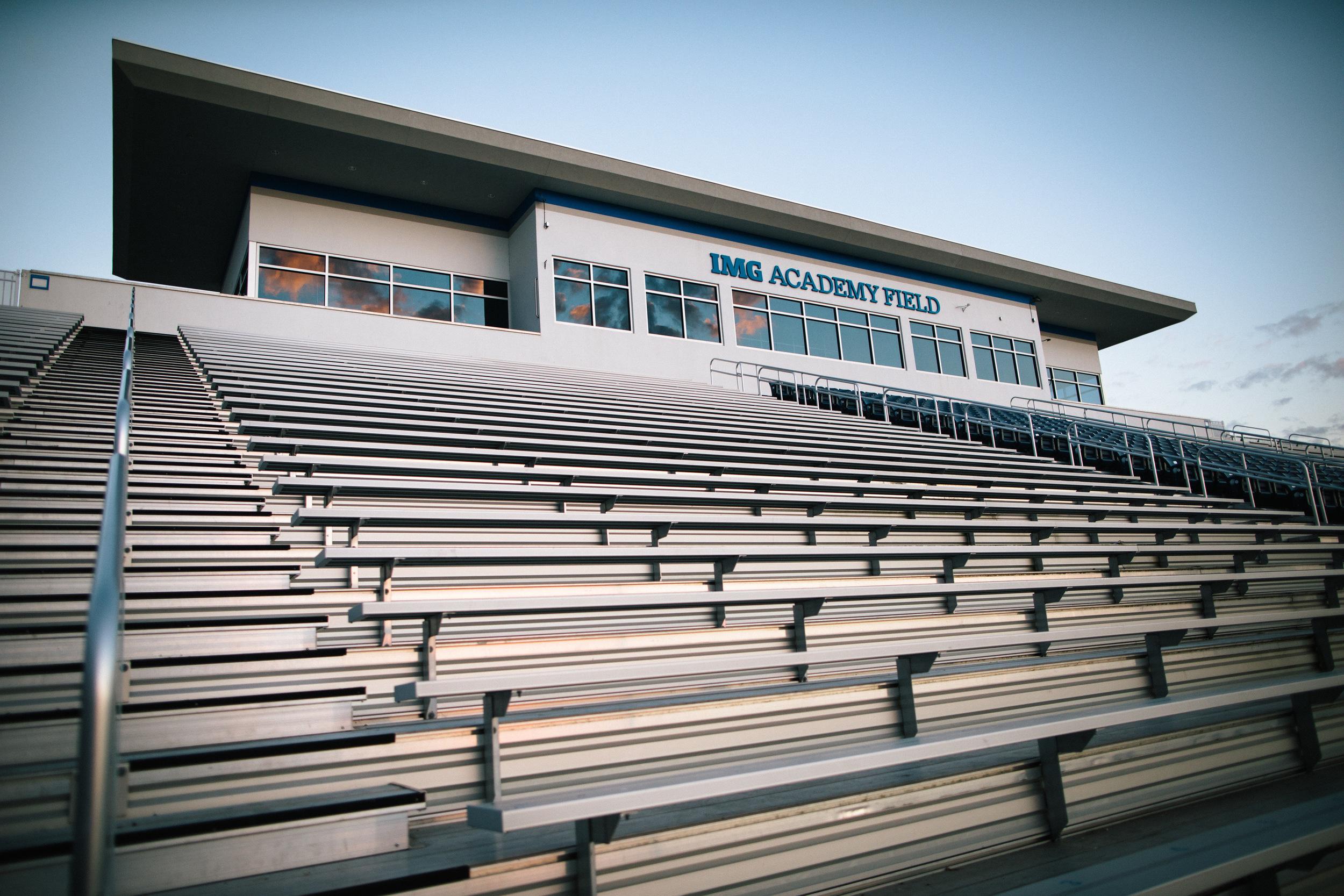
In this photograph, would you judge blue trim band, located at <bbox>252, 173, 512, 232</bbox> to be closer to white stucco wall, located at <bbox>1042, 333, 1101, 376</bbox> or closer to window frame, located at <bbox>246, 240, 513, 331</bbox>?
window frame, located at <bbox>246, 240, 513, 331</bbox>

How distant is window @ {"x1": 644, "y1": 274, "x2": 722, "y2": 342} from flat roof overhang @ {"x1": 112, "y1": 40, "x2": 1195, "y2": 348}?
1.19 m

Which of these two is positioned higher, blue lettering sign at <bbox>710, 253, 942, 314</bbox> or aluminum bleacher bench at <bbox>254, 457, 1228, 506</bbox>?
blue lettering sign at <bbox>710, 253, 942, 314</bbox>

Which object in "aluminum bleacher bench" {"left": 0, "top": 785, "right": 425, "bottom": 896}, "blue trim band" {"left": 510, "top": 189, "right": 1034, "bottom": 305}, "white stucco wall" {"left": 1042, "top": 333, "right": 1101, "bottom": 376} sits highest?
"blue trim band" {"left": 510, "top": 189, "right": 1034, "bottom": 305}

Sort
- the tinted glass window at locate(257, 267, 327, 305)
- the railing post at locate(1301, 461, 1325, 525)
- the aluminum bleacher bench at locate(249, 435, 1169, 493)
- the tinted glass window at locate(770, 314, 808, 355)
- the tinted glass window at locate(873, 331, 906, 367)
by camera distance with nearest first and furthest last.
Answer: the aluminum bleacher bench at locate(249, 435, 1169, 493) < the railing post at locate(1301, 461, 1325, 525) < the tinted glass window at locate(257, 267, 327, 305) < the tinted glass window at locate(770, 314, 808, 355) < the tinted glass window at locate(873, 331, 906, 367)

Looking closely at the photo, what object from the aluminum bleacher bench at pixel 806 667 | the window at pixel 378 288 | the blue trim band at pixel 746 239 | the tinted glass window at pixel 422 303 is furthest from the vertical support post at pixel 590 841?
the blue trim band at pixel 746 239

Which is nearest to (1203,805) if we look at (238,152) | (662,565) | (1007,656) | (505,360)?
(1007,656)

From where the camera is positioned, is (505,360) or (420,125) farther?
(505,360)

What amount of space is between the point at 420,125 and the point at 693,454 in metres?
6.92

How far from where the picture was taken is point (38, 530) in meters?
3.38

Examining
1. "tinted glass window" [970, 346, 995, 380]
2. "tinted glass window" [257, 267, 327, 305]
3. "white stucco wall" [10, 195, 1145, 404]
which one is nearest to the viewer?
"white stucco wall" [10, 195, 1145, 404]

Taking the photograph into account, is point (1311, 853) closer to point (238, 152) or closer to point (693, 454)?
point (693, 454)

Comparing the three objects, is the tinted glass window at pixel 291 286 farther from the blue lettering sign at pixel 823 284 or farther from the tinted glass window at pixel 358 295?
the blue lettering sign at pixel 823 284

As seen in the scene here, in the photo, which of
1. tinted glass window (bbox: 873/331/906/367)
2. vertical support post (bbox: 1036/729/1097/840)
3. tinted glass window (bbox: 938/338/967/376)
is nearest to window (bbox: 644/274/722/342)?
tinted glass window (bbox: 873/331/906/367)

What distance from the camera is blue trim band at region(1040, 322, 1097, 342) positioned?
65.2 ft
